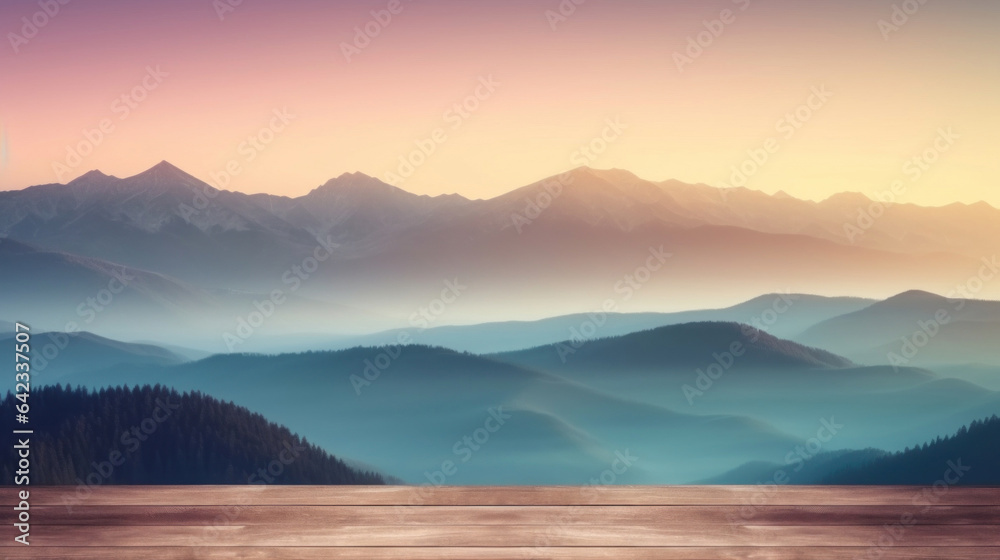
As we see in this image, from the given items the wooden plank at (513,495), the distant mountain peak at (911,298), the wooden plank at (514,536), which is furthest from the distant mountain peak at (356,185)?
the distant mountain peak at (911,298)

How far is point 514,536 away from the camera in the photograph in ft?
8.28

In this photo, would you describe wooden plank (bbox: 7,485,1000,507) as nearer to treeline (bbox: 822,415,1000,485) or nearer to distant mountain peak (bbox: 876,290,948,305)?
treeline (bbox: 822,415,1000,485)

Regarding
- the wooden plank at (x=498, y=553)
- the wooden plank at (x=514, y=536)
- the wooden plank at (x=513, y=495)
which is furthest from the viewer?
the wooden plank at (x=513, y=495)

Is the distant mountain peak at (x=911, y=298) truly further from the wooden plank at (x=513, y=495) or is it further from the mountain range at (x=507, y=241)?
the wooden plank at (x=513, y=495)

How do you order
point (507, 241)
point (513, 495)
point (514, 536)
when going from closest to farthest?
point (514, 536), point (513, 495), point (507, 241)

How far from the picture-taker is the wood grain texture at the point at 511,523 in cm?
243

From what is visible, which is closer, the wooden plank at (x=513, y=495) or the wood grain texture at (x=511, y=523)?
the wood grain texture at (x=511, y=523)

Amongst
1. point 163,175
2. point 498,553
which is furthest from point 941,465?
point 163,175

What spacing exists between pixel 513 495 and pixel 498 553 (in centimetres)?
46

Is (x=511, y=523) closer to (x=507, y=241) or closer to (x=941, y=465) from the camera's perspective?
(x=507, y=241)

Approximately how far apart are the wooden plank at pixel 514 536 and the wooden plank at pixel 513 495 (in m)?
0.22

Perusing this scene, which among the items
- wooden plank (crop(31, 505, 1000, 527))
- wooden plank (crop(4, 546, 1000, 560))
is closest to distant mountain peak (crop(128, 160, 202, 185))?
wooden plank (crop(31, 505, 1000, 527))

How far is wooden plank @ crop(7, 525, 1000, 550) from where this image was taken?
8.15ft

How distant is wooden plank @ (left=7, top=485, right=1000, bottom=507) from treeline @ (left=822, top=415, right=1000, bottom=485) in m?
0.83
